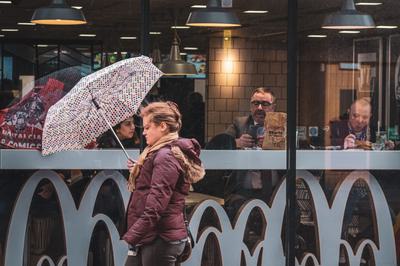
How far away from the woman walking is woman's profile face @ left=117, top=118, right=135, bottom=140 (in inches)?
50.1

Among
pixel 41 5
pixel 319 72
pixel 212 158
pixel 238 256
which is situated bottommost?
pixel 238 256

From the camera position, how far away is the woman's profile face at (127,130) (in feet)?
27.6

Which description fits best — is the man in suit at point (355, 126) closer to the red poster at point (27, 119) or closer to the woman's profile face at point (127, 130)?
the woman's profile face at point (127, 130)

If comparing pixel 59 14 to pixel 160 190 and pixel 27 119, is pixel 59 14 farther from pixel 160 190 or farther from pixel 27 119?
pixel 160 190

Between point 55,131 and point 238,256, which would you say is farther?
point 238,256

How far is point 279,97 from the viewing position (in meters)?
8.59

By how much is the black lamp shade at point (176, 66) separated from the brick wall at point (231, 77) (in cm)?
17

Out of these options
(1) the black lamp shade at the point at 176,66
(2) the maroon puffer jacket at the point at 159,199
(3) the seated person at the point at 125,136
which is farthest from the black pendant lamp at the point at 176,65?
(2) the maroon puffer jacket at the point at 159,199

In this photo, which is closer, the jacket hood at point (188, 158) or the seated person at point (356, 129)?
the jacket hood at point (188, 158)

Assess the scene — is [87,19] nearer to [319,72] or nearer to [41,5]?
[41,5]

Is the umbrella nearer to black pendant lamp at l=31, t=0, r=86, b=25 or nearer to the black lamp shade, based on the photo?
the black lamp shade

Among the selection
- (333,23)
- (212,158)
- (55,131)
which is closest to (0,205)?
(55,131)

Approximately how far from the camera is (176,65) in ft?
27.5

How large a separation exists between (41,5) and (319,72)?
2372mm
